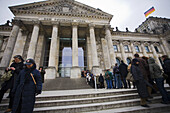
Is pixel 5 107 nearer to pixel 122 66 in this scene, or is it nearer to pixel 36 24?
pixel 122 66

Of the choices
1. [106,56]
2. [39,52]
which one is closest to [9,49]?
[39,52]

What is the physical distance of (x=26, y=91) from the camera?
2.20m

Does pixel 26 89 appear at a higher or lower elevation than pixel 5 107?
higher

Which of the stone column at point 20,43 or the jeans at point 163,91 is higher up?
the stone column at point 20,43

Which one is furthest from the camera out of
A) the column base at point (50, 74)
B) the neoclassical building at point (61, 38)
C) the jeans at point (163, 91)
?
the neoclassical building at point (61, 38)

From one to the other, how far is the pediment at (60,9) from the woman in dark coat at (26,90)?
15151mm

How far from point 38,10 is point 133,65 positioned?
17448 millimetres

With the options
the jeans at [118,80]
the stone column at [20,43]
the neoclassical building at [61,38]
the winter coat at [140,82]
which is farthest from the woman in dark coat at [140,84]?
the stone column at [20,43]

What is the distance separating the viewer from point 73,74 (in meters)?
11.9

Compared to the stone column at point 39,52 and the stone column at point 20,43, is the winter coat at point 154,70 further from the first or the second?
the stone column at point 20,43

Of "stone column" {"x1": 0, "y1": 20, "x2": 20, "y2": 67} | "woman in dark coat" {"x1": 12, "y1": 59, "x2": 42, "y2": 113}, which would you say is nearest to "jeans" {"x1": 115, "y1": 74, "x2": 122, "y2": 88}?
"woman in dark coat" {"x1": 12, "y1": 59, "x2": 42, "y2": 113}

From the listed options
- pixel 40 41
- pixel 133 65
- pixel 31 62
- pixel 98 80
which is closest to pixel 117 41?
pixel 98 80

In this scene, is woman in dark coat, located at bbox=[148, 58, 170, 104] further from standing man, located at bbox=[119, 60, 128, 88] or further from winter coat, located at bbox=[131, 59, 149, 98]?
standing man, located at bbox=[119, 60, 128, 88]

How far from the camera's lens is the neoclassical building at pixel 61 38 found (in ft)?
41.7
